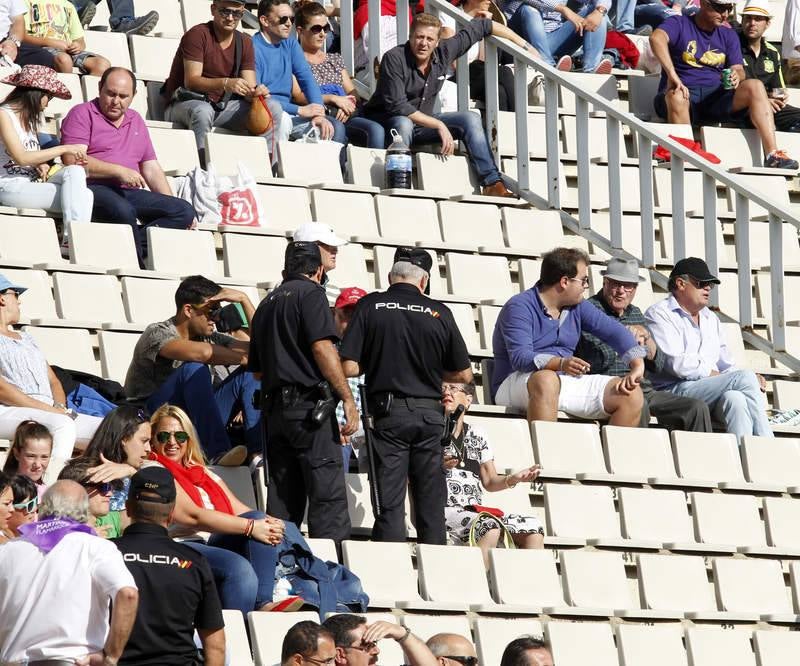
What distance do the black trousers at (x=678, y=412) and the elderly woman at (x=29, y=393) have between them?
2792mm

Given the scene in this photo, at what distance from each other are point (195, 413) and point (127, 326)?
1034 mm

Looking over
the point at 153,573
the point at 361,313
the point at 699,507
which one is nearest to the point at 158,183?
the point at 361,313

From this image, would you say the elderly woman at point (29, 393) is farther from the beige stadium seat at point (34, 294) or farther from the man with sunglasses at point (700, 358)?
the man with sunglasses at point (700, 358)

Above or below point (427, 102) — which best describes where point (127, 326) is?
below

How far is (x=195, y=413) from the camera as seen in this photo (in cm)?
895

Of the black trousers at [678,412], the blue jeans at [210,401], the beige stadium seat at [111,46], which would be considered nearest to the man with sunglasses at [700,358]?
the black trousers at [678,412]

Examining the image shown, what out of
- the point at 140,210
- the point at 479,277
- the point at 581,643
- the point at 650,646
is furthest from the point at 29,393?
the point at 479,277

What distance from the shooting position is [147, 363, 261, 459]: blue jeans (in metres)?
8.93

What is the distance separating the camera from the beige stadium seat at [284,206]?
11164 millimetres

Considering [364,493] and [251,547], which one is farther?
[364,493]

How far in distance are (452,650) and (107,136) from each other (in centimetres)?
418

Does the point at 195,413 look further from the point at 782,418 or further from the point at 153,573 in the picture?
the point at 782,418

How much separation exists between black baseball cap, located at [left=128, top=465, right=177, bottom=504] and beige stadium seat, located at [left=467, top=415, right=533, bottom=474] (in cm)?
302

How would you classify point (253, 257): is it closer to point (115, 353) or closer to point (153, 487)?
point (115, 353)
